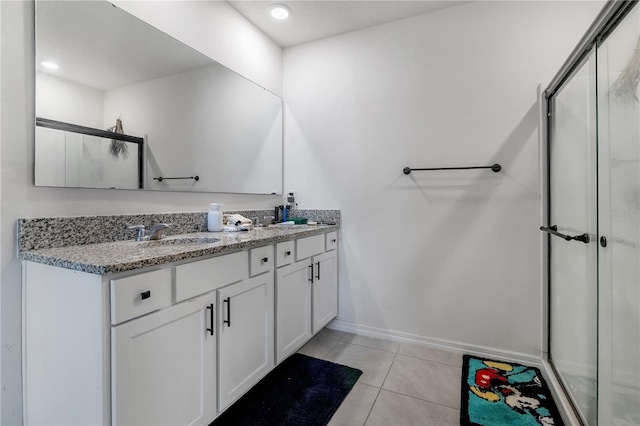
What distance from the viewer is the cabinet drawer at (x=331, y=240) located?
7.76 feet

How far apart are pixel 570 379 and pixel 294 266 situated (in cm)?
153

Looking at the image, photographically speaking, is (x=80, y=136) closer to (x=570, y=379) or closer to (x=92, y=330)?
(x=92, y=330)

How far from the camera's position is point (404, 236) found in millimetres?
2309

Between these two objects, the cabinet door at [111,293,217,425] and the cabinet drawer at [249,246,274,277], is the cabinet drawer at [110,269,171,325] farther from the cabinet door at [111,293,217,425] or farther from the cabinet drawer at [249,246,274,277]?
the cabinet drawer at [249,246,274,277]

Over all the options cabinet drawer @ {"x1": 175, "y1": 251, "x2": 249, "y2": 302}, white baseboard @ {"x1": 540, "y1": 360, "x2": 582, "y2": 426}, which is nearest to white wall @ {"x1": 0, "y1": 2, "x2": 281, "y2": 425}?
cabinet drawer @ {"x1": 175, "y1": 251, "x2": 249, "y2": 302}

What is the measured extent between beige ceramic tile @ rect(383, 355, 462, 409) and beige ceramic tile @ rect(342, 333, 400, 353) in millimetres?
145

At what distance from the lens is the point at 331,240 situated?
2.44 m

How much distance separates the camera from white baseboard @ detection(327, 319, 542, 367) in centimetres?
201

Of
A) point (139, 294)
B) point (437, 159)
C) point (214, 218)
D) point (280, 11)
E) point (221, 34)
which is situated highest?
point (280, 11)

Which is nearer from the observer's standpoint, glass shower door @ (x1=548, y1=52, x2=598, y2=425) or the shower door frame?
the shower door frame

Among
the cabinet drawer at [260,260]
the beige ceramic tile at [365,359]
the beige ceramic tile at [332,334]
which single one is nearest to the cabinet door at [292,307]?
the cabinet drawer at [260,260]

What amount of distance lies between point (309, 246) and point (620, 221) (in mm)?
1540

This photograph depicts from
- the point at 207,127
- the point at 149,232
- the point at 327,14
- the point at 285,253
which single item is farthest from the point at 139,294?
the point at 327,14

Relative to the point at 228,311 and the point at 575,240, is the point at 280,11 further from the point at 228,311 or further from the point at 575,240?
the point at 575,240
